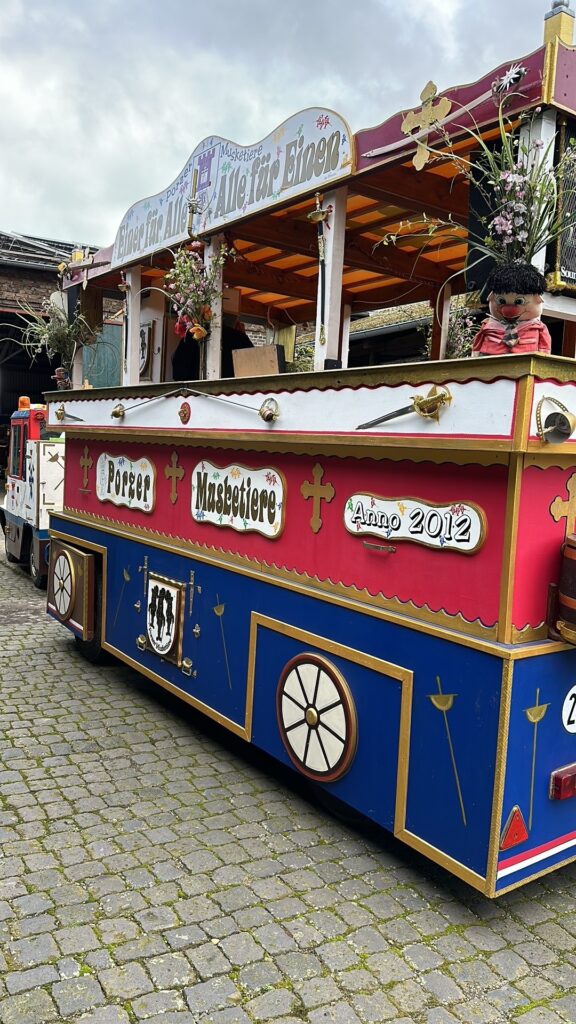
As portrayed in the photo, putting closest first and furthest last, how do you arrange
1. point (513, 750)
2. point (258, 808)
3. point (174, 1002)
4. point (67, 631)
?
point (174, 1002) → point (513, 750) → point (258, 808) → point (67, 631)

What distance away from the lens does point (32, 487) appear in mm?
9195

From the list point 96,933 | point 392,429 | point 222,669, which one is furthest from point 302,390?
point 96,933

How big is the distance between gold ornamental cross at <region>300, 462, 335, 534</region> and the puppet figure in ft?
3.18

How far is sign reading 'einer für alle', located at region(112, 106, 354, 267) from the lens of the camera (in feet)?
12.1

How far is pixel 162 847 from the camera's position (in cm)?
353

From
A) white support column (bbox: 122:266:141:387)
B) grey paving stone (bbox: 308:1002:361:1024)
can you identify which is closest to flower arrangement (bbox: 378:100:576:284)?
grey paving stone (bbox: 308:1002:361:1024)

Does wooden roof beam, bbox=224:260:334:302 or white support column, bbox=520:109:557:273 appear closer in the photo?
white support column, bbox=520:109:557:273

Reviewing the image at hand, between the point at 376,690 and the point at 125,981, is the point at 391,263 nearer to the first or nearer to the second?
the point at 376,690

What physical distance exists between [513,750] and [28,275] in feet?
61.8

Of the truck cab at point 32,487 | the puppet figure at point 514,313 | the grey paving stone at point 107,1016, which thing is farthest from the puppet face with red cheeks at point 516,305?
the truck cab at point 32,487

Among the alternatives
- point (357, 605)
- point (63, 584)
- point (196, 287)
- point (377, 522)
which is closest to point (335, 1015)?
point (357, 605)

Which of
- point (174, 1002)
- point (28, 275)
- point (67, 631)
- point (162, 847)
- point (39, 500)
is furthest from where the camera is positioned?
point (28, 275)

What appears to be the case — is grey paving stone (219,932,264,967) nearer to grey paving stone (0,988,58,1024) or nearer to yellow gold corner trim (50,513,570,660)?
grey paving stone (0,988,58,1024)

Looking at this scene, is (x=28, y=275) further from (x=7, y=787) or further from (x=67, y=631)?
(x=7, y=787)
